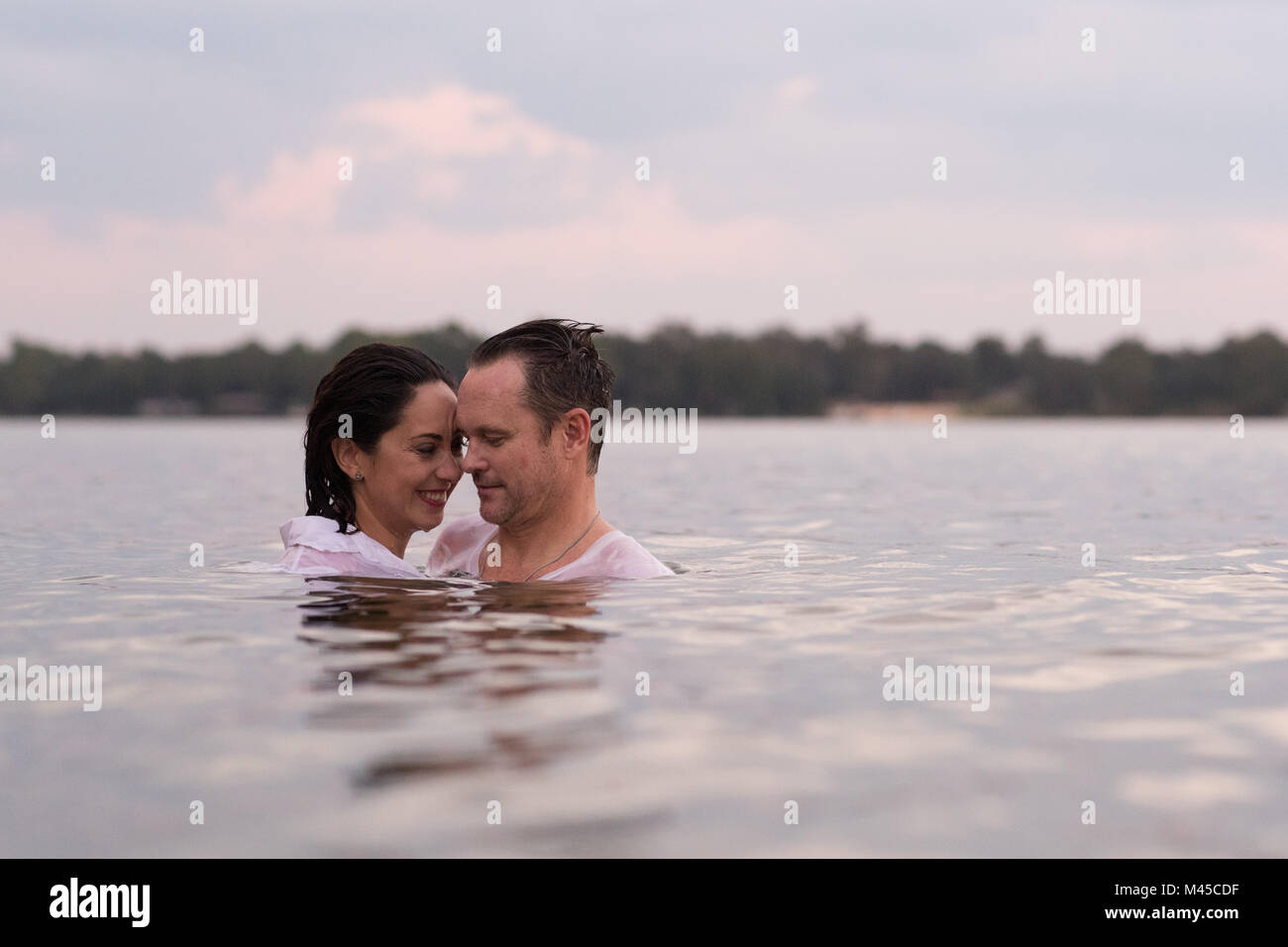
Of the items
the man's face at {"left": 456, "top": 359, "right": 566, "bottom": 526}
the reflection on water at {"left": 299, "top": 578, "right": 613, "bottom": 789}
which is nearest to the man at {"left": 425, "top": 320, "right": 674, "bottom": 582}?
the man's face at {"left": 456, "top": 359, "right": 566, "bottom": 526}

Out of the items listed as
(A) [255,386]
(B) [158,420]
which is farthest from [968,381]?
(B) [158,420]

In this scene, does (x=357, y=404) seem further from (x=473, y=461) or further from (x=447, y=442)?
(x=473, y=461)

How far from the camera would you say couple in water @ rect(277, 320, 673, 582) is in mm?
7570

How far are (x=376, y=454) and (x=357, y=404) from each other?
311mm

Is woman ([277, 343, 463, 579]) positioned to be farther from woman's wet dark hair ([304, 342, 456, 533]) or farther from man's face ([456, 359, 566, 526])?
man's face ([456, 359, 566, 526])

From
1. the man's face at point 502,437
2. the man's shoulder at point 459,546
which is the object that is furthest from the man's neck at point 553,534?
the man's shoulder at point 459,546

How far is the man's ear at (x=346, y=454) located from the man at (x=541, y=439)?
2.05 feet

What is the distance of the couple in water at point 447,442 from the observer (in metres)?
7.57

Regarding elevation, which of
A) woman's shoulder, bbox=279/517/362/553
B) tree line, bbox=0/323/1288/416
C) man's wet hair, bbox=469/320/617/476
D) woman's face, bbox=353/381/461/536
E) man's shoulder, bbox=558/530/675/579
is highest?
tree line, bbox=0/323/1288/416

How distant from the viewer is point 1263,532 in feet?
46.9

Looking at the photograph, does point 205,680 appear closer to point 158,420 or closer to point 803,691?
point 803,691
